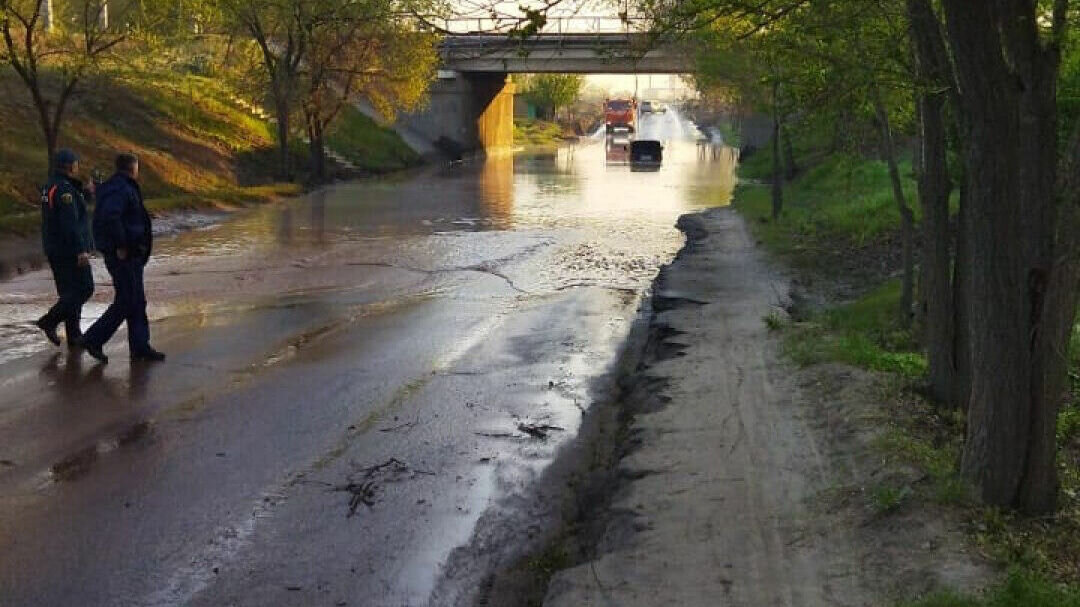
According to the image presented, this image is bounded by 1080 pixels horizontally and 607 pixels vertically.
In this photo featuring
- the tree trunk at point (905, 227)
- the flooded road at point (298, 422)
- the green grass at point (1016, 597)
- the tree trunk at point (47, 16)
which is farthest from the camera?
the tree trunk at point (47, 16)

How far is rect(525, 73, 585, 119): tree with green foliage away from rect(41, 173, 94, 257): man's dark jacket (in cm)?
9701

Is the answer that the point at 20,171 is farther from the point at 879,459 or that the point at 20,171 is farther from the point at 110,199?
the point at 879,459

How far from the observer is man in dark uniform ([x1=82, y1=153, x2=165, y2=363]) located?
9.62 m

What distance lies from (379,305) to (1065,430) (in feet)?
25.9

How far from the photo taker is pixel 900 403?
798 centimetres

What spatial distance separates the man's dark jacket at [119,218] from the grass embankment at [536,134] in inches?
3109

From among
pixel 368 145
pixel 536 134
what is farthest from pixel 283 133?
pixel 536 134

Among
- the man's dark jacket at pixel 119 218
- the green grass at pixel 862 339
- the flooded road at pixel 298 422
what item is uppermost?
the man's dark jacket at pixel 119 218

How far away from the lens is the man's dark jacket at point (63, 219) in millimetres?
10156

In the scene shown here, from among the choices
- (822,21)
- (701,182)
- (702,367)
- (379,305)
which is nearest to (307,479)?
(702,367)

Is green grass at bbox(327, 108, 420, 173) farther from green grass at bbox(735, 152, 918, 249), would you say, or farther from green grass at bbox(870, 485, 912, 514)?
green grass at bbox(870, 485, 912, 514)

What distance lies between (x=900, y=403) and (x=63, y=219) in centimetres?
715

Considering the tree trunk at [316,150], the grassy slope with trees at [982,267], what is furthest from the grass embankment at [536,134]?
the grassy slope with trees at [982,267]

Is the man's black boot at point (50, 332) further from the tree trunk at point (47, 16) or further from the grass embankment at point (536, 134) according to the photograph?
the grass embankment at point (536, 134)
